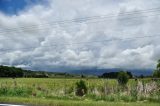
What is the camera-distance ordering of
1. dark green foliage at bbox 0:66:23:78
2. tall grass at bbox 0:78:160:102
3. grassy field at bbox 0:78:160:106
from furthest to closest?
1. dark green foliage at bbox 0:66:23:78
2. tall grass at bbox 0:78:160:102
3. grassy field at bbox 0:78:160:106

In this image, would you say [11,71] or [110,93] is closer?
[110,93]

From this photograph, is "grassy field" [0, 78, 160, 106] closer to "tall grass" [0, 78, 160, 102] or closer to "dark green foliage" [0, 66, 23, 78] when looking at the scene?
"tall grass" [0, 78, 160, 102]

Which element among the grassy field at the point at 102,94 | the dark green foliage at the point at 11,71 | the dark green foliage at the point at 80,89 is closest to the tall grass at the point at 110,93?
the grassy field at the point at 102,94

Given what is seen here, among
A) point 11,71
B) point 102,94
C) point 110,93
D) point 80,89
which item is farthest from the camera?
point 11,71

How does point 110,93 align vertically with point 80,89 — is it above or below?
below

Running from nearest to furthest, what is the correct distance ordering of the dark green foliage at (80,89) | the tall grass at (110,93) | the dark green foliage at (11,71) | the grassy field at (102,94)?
the grassy field at (102,94)
the tall grass at (110,93)
the dark green foliage at (80,89)
the dark green foliage at (11,71)

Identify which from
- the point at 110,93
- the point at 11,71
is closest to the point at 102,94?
the point at 110,93

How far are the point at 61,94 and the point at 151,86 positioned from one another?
554 centimetres

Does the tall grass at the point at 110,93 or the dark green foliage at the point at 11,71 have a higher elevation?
the dark green foliage at the point at 11,71

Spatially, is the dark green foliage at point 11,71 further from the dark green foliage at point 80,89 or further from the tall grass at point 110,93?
the tall grass at point 110,93

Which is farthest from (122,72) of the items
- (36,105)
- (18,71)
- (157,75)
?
(18,71)

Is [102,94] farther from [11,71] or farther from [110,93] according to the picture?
[11,71]

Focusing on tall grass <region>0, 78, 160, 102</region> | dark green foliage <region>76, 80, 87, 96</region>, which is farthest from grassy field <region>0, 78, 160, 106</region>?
dark green foliage <region>76, 80, 87, 96</region>

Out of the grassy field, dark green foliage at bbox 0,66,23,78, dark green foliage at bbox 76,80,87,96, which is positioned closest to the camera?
the grassy field
